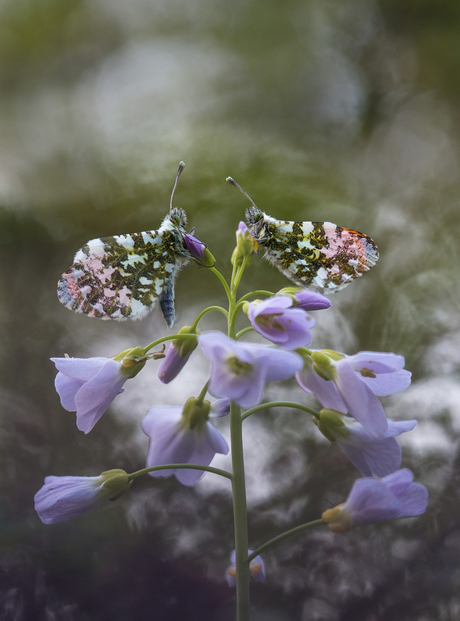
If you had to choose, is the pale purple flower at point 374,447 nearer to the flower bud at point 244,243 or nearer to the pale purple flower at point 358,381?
the pale purple flower at point 358,381

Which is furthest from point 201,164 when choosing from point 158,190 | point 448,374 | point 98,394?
point 98,394

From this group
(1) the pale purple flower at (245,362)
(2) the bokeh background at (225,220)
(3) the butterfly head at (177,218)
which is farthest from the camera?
(2) the bokeh background at (225,220)

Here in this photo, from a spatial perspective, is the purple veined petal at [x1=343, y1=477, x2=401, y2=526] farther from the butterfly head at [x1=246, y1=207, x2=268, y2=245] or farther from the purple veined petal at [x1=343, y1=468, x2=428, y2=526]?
the butterfly head at [x1=246, y1=207, x2=268, y2=245]

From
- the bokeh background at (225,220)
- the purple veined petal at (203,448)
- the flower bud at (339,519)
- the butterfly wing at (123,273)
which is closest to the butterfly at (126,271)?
the butterfly wing at (123,273)

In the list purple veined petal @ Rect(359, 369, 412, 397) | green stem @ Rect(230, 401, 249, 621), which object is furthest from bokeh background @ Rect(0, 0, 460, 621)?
purple veined petal @ Rect(359, 369, 412, 397)

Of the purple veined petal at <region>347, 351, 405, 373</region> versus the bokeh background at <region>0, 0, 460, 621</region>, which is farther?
the bokeh background at <region>0, 0, 460, 621</region>
